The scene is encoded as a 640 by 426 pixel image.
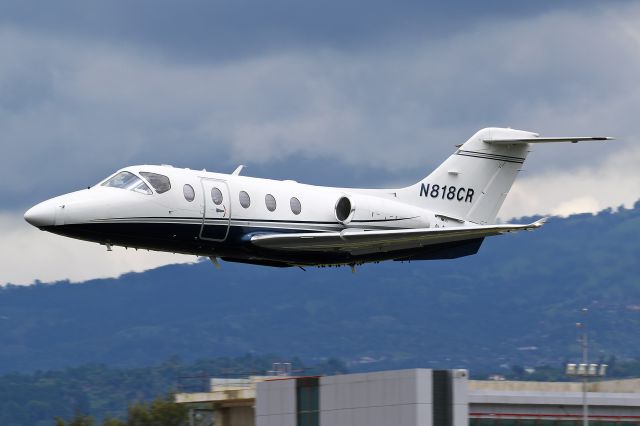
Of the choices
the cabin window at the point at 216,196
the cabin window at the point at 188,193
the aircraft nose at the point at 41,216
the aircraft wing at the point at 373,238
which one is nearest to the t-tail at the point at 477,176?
the aircraft wing at the point at 373,238

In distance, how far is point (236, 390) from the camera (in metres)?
58.3

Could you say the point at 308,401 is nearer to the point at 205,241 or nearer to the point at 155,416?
the point at 205,241

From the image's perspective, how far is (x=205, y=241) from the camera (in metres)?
39.4

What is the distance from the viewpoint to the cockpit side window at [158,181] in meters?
38.5

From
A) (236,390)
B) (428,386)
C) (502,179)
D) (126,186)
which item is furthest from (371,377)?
(236,390)

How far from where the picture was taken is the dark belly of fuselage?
3788cm

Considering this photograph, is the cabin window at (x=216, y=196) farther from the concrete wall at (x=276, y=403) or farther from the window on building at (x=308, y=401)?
the concrete wall at (x=276, y=403)

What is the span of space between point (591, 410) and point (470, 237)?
12.8 metres

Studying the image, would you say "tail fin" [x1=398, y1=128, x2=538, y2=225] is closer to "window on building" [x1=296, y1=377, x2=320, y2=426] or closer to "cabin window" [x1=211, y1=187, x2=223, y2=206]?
"window on building" [x1=296, y1=377, x2=320, y2=426]

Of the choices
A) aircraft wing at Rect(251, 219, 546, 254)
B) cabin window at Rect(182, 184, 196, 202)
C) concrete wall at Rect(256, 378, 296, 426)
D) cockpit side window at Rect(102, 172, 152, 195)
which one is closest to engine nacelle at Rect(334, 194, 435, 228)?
aircraft wing at Rect(251, 219, 546, 254)

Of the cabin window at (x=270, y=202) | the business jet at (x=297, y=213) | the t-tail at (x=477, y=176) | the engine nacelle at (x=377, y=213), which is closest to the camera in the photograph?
the business jet at (x=297, y=213)

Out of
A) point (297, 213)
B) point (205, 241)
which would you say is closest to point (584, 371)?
point (297, 213)

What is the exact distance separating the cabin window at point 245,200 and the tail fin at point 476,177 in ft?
25.2

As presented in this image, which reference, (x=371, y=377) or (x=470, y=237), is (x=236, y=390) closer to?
(x=371, y=377)
